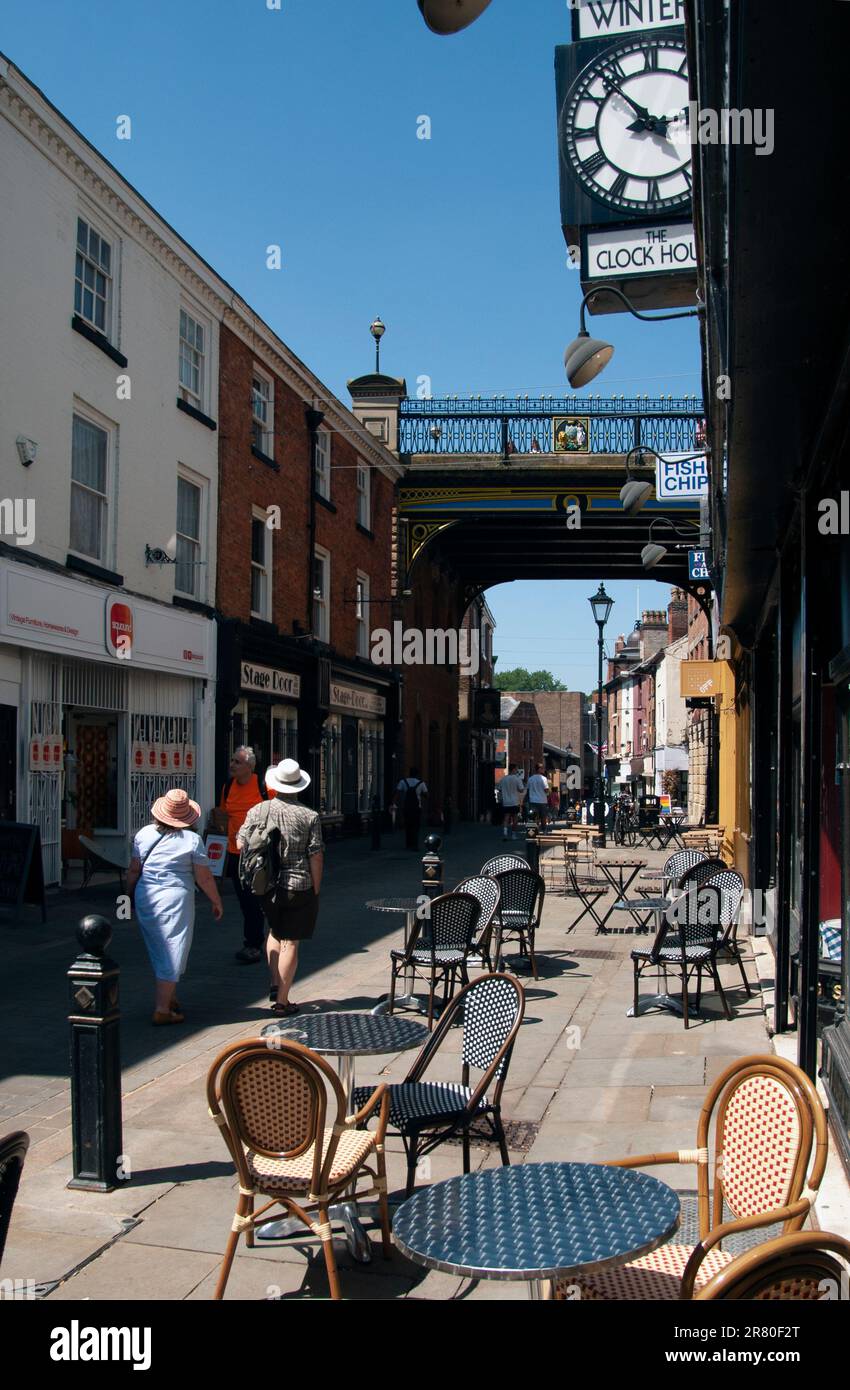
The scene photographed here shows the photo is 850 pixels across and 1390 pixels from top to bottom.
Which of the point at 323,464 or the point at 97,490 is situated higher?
the point at 323,464

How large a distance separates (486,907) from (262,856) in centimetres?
218

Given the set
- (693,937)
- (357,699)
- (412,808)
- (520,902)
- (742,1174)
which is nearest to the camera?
(742,1174)

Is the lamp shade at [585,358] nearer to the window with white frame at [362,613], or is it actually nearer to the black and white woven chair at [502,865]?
the black and white woven chair at [502,865]

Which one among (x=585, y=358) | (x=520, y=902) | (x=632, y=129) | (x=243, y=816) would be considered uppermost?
(x=632, y=129)

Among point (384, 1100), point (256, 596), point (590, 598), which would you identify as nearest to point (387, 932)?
point (384, 1100)

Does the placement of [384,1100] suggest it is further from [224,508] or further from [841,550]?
[224,508]

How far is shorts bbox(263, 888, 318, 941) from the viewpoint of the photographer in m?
7.59

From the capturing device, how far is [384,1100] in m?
4.12

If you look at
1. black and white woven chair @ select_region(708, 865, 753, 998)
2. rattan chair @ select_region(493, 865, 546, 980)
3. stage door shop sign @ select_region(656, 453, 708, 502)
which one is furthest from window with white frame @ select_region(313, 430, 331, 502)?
black and white woven chair @ select_region(708, 865, 753, 998)

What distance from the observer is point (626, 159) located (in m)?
7.66

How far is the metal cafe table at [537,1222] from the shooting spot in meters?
2.74

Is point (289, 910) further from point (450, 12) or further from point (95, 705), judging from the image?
point (95, 705)

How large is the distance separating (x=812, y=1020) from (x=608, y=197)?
5.50 m

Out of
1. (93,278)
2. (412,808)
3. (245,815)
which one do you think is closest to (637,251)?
(245,815)
